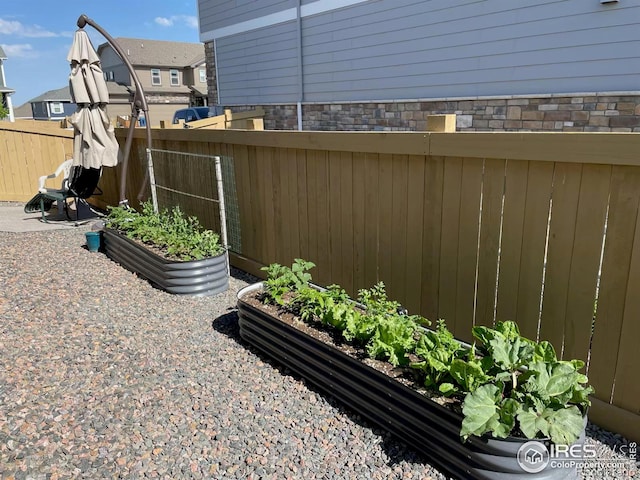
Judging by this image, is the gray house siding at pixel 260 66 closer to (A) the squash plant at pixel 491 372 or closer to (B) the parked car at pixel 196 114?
(B) the parked car at pixel 196 114

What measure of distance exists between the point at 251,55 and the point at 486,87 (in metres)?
6.34

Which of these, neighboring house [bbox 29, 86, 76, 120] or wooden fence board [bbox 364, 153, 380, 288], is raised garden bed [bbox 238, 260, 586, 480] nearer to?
wooden fence board [bbox 364, 153, 380, 288]

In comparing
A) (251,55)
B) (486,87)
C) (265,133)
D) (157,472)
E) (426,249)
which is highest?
(251,55)

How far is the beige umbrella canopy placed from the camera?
241 inches

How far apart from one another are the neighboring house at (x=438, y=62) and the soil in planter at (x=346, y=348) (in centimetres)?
489

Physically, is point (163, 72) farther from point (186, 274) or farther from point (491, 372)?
point (491, 372)

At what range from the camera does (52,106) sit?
49.2m

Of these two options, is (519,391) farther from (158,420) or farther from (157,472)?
(158,420)

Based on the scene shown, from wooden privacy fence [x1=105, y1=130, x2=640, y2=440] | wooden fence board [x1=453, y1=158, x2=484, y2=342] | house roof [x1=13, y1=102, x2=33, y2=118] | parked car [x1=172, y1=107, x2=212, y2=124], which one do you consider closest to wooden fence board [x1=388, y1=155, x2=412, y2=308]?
wooden privacy fence [x1=105, y1=130, x2=640, y2=440]

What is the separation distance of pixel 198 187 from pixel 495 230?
3926 mm

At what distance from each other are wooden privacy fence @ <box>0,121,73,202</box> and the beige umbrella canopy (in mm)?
3604

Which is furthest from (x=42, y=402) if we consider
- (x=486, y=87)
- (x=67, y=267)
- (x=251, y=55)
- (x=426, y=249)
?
(x=251, y=55)

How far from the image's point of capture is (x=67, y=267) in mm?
5535

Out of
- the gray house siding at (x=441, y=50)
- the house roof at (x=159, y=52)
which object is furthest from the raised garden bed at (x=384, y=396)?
the house roof at (x=159, y=52)
